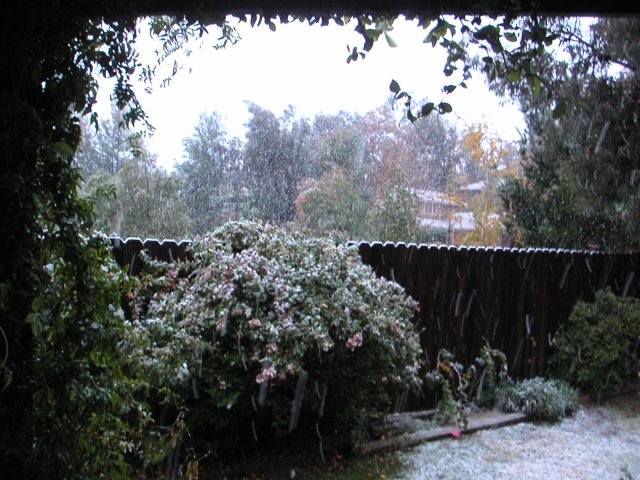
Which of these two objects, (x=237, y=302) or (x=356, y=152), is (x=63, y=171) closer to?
(x=237, y=302)

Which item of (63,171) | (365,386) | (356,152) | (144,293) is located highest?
(356,152)

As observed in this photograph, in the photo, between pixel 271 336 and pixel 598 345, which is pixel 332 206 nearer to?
pixel 598 345

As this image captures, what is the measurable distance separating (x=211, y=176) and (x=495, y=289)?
17.5 ft

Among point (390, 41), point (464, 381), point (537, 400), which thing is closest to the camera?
point (390, 41)

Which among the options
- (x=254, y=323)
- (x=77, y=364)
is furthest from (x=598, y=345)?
(x=77, y=364)

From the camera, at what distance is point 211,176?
996 cm

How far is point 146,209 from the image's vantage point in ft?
27.0

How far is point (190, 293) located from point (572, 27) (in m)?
3.95

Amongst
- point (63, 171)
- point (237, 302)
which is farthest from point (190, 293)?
point (63, 171)

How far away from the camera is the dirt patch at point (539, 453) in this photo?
4.36m

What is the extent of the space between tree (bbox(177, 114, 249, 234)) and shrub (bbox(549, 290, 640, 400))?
5296mm

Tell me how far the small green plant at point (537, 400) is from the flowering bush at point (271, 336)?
6.54 ft

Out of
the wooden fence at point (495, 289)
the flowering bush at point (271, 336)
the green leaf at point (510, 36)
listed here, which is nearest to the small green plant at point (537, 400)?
the wooden fence at point (495, 289)

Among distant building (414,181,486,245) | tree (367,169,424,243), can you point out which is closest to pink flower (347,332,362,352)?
tree (367,169,424,243)
